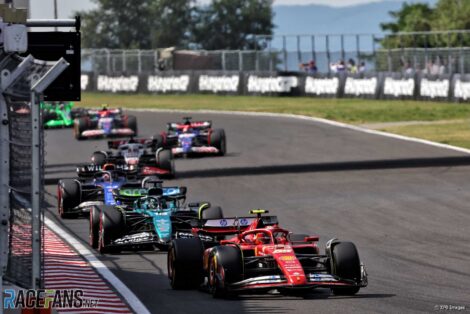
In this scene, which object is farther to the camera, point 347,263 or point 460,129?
point 460,129

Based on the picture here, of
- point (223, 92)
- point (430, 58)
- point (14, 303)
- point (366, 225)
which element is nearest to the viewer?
point (14, 303)

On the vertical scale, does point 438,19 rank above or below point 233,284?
above

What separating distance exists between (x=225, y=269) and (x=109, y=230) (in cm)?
387

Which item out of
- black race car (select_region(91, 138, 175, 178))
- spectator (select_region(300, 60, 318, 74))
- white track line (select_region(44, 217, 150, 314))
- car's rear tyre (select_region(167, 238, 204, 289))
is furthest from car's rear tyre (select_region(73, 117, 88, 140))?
car's rear tyre (select_region(167, 238, 204, 289))

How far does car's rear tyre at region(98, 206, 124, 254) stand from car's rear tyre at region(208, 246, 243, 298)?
11.8ft

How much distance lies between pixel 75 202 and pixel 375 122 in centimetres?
2045

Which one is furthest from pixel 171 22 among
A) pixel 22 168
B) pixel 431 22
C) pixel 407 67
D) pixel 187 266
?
pixel 22 168

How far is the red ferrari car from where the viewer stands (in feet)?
41.4

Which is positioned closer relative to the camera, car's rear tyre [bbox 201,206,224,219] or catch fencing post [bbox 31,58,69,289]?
catch fencing post [bbox 31,58,69,289]

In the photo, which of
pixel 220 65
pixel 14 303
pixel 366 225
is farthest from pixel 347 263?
pixel 220 65

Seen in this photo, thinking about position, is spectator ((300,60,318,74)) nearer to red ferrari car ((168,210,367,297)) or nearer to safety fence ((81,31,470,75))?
safety fence ((81,31,470,75))

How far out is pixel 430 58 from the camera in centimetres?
4919

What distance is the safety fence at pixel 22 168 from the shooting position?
885 centimetres

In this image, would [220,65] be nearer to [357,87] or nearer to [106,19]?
[357,87]
